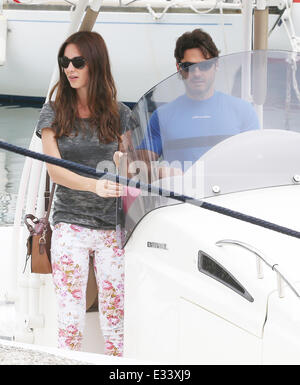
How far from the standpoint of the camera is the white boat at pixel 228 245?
8.38 ft

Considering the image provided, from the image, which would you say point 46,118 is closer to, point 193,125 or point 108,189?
point 108,189

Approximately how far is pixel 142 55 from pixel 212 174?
14981mm

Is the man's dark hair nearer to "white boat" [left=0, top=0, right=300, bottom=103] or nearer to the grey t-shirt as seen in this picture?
the grey t-shirt

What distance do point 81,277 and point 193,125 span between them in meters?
0.75

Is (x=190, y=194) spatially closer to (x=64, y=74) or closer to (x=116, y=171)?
(x=116, y=171)

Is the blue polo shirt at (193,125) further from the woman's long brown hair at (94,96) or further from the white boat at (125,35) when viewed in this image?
the white boat at (125,35)

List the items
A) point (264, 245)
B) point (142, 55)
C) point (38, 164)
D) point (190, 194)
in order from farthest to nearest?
point (142, 55), point (38, 164), point (190, 194), point (264, 245)

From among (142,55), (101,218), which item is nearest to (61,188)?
(101,218)

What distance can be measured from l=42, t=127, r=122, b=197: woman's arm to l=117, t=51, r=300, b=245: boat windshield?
0.09 metres

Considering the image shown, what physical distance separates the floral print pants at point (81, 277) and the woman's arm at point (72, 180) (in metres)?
0.18

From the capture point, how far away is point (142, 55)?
699 inches

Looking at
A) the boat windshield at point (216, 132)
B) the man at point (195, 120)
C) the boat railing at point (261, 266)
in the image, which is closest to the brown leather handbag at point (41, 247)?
the boat windshield at point (216, 132)

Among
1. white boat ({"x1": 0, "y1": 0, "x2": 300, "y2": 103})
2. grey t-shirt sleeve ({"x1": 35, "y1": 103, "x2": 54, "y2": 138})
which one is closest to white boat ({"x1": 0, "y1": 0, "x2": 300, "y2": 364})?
grey t-shirt sleeve ({"x1": 35, "y1": 103, "x2": 54, "y2": 138})

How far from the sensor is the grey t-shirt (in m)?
3.29
